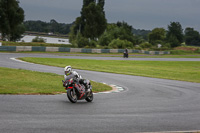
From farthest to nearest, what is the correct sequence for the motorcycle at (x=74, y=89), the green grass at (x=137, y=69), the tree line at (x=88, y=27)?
the tree line at (x=88, y=27), the green grass at (x=137, y=69), the motorcycle at (x=74, y=89)

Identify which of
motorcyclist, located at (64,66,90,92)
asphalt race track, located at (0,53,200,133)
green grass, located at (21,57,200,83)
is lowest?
green grass, located at (21,57,200,83)

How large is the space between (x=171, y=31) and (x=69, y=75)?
180190mm

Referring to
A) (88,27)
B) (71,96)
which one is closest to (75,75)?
(71,96)

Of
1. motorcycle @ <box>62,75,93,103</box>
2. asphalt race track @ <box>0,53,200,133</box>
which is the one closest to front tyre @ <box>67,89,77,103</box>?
motorcycle @ <box>62,75,93,103</box>

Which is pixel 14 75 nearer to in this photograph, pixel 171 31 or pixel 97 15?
pixel 97 15

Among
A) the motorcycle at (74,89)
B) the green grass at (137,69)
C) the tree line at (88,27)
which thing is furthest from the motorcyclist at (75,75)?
the tree line at (88,27)

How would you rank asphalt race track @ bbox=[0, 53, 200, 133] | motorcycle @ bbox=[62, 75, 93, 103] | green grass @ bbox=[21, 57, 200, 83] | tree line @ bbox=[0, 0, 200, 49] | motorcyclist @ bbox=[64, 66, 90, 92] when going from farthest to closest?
tree line @ bbox=[0, 0, 200, 49] → green grass @ bbox=[21, 57, 200, 83] → motorcyclist @ bbox=[64, 66, 90, 92] → motorcycle @ bbox=[62, 75, 93, 103] → asphalt race track @ bbox=[0, 53, 200, 133]

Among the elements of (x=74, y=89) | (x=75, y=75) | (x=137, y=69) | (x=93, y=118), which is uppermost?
(x=75, y=75)

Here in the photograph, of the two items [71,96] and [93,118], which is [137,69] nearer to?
[71,96]

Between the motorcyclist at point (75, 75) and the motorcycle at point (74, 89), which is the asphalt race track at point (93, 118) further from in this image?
the motorcyclist at point (75, 75)

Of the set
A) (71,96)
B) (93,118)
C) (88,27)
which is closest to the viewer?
(93,118)

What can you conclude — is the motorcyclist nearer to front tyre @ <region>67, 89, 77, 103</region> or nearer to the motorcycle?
the motorcycle

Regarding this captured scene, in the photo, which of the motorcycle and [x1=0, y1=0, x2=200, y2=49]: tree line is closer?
the motorcycle

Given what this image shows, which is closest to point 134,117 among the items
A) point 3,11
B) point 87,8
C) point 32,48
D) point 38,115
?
point 38,115
